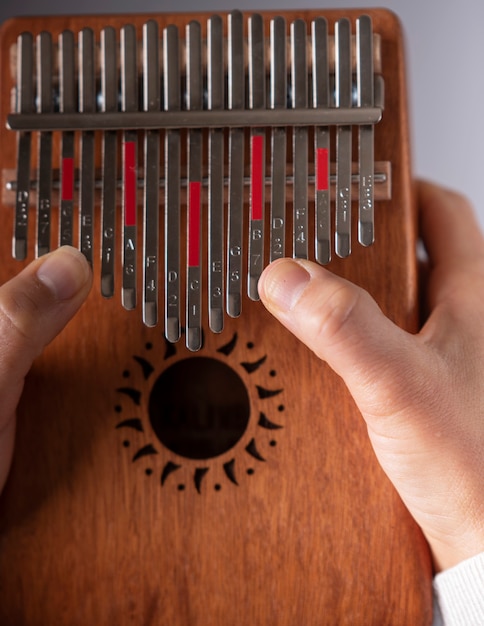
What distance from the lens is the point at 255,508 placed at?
678 mm

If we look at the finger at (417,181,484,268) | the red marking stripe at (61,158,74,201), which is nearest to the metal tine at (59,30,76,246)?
the red marking stripe at (61,158,74,201)

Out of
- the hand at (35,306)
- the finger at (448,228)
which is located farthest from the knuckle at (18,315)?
the finger at (448,228)

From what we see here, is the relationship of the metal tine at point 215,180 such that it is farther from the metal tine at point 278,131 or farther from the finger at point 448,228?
the finger at point 448,228

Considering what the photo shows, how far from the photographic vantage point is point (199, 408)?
705mm

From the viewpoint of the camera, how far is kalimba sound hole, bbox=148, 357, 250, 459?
70 cm

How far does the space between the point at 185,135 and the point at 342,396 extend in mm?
282

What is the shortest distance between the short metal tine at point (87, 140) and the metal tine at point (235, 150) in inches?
4.9

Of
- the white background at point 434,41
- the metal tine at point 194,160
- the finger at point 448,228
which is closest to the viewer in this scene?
the metal tine at point 194,160

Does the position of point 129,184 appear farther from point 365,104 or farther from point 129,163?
point 365,104

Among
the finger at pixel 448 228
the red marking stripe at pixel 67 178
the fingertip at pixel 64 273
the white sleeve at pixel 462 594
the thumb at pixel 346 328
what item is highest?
the red marking stripe at pixel 67 178

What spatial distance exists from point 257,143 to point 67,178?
17 centimetres

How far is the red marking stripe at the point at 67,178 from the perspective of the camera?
2.19 ft

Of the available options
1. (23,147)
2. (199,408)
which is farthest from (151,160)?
(199,408)

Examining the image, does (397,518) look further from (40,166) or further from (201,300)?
(40,166)
